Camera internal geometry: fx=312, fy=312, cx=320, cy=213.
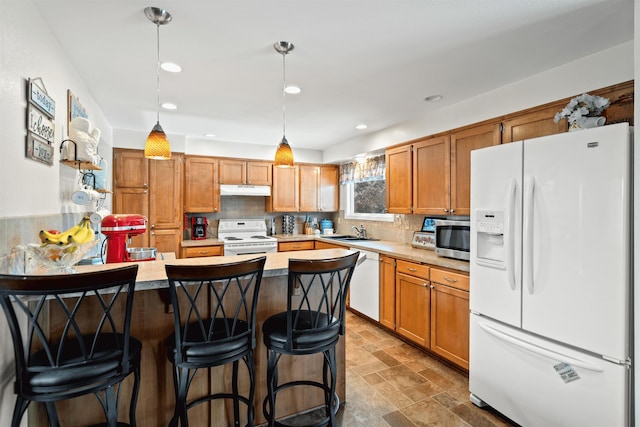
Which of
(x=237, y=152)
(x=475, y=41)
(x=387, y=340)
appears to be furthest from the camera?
(x=237, y=152)

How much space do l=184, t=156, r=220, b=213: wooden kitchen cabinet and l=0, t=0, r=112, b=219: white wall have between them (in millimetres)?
2370

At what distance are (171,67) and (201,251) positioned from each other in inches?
106

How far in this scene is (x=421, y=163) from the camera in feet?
11.4

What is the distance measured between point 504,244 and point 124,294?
226 centimetres

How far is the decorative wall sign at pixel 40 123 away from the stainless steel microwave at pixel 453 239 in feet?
9.86

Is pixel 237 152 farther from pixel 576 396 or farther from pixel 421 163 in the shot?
pixel 576 396

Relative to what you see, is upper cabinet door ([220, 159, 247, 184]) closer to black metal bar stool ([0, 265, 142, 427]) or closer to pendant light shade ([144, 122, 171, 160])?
pendant light shade ([144, 122, 171, 160])

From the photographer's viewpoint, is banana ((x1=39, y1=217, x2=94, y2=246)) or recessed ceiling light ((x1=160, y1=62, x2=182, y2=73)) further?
recessed ceiling light ((x1=160, y1=62, x2=182, y2=73))

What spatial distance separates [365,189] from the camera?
200 inches

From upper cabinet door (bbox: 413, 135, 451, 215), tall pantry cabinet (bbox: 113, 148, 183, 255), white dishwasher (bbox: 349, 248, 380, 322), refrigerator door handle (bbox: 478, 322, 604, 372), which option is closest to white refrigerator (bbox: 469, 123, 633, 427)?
refrigerator door handle (bbox: 478, 322, 604, 372)

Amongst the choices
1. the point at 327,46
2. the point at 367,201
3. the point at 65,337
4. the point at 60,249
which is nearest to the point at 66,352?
the point at 65,337

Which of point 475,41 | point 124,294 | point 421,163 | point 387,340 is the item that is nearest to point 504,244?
point 475,41

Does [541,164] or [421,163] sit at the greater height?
[421,163]

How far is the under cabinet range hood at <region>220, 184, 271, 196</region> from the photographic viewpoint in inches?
187
